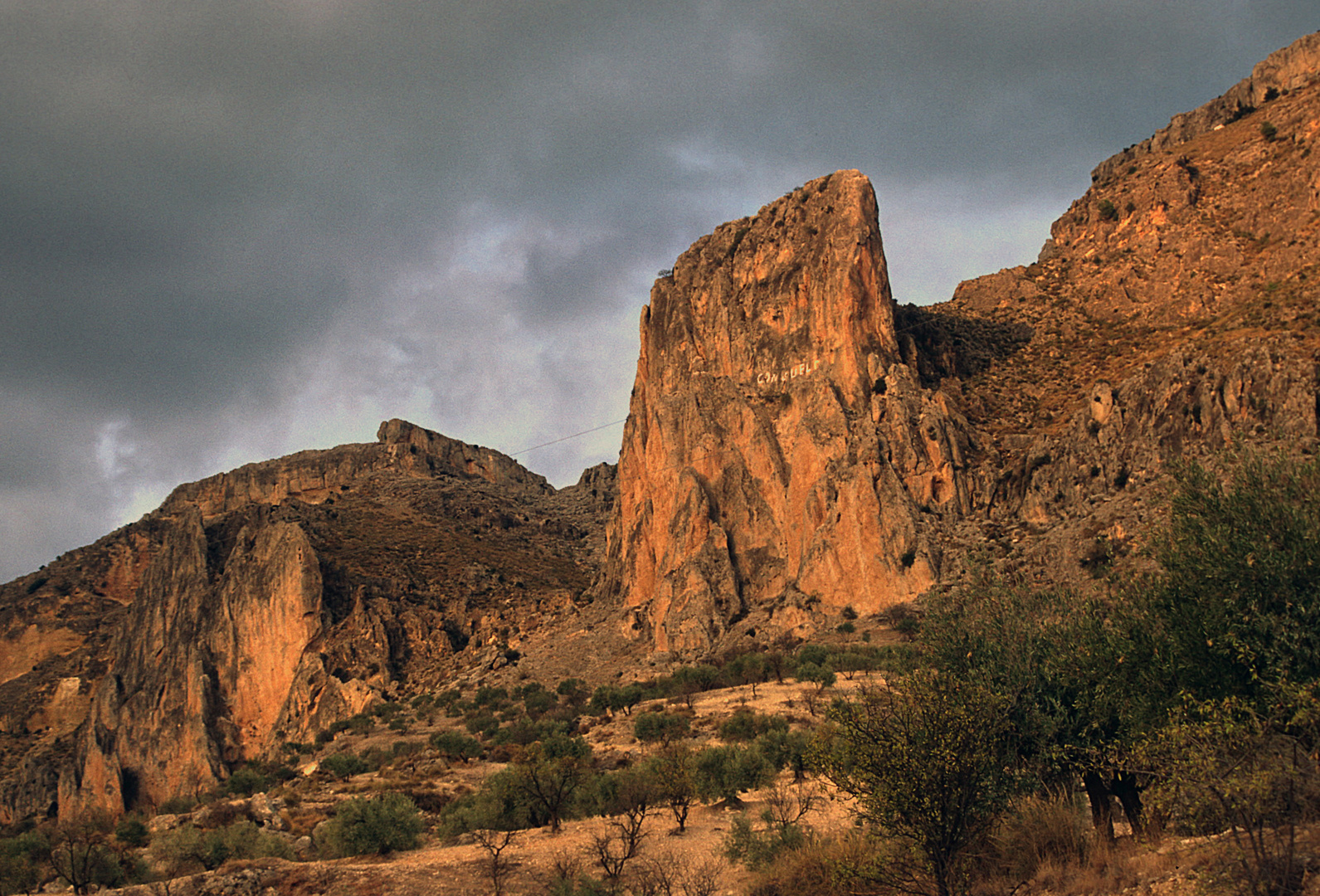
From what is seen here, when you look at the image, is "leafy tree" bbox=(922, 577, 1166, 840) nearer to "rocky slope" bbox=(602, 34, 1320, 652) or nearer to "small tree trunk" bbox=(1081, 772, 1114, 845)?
"small tree trunk" bbox=(1081, 772, 1114, 845)

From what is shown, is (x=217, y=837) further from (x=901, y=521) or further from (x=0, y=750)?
(x=0, y=750)

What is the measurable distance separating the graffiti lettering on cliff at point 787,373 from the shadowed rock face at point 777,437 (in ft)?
0.41

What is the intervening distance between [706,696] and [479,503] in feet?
216

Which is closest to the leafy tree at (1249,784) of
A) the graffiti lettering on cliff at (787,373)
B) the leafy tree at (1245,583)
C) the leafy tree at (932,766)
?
the leafy tree at (1245,583)

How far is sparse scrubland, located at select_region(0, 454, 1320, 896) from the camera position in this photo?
40.0ft

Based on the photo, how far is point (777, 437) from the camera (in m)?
65.3

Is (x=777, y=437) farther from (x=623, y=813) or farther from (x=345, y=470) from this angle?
(x=345, y=470)

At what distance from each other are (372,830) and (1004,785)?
15998mm

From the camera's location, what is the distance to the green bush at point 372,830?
2336 centimetres

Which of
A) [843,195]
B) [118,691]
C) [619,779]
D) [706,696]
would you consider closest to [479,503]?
[118,691]

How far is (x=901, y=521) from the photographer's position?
55.7 m

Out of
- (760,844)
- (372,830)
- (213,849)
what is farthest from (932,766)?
(213,849)

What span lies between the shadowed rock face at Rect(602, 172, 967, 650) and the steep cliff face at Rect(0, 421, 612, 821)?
15751 millimetres

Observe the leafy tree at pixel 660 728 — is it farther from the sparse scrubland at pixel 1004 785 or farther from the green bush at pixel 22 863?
the green bush at pixel 22 863
